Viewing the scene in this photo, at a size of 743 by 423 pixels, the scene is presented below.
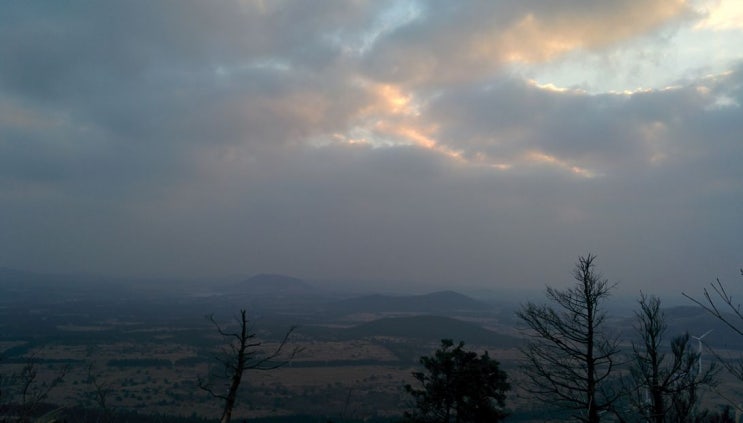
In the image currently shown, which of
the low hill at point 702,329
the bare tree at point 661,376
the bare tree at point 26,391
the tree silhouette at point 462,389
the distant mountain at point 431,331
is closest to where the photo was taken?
the bare tree at point 26,391

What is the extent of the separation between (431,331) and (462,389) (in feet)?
372

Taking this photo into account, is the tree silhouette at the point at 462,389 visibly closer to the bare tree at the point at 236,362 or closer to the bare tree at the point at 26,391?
the bare tree at the point at 236,362

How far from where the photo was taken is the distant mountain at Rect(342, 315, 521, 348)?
11156 cm

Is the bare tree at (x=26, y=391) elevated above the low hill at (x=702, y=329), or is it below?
above

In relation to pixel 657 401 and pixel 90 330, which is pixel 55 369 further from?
pixel 657 401

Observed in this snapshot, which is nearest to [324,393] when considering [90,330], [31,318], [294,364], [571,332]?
[294,364]

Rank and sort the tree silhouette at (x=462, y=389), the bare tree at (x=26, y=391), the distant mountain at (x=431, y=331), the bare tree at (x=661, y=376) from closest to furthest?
the bare tree at (x=26, y=391) < the bare tree at (x=661, y=376) < the tree silhouette at (x=462, y=389) < the distant mountain at (x=431, y=331)

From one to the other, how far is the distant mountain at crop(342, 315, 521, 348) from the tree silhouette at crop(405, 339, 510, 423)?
93.6 metres

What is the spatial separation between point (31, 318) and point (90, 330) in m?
34.4

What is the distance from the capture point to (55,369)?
67.2 meters

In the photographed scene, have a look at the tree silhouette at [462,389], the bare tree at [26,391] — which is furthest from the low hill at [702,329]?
the bare tree at [26,391]

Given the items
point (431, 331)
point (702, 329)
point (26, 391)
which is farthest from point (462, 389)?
point (702, 329)

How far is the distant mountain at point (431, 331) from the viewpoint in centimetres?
11156

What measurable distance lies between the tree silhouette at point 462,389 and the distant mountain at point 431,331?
9356 cm
